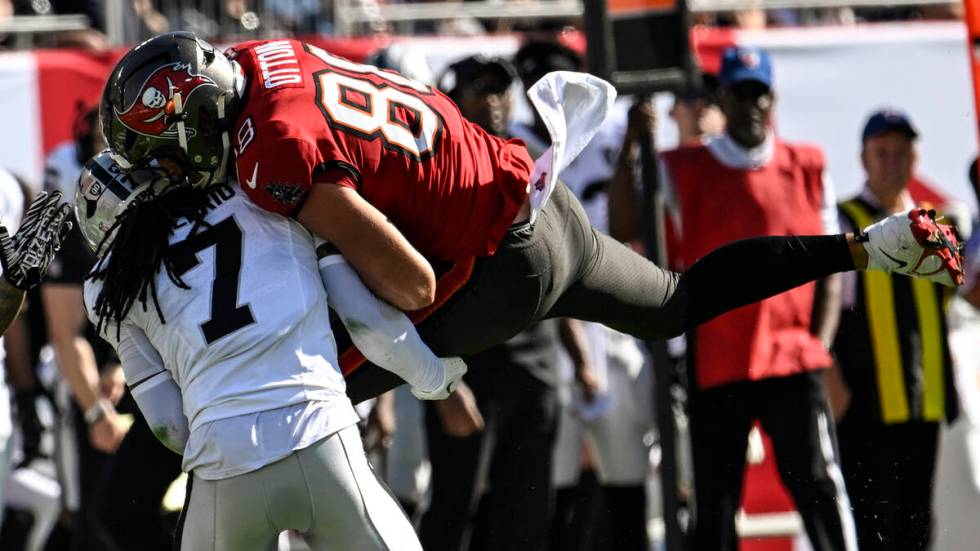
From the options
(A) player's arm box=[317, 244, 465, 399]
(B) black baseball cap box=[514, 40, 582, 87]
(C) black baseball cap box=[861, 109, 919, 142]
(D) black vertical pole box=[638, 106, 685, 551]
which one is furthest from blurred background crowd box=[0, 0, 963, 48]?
(A) player's arm box=[317, 244, 465, 399]

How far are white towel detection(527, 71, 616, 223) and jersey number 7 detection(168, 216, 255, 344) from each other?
779 mm

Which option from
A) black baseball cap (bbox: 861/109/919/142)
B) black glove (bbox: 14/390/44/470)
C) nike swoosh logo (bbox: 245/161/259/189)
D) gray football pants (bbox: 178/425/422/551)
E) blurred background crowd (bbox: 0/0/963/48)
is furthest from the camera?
blurred background crowd (bbox: 0/0/963/48)

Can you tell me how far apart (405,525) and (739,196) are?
247 centimetres

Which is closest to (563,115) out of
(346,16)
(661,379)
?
(661,379)

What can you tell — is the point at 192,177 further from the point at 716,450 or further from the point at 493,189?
the point at 716,450

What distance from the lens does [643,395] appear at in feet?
19.7

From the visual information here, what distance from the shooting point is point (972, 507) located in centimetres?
604

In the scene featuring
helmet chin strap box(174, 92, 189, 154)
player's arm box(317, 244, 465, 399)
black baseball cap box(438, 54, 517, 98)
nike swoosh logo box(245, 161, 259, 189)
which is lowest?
player's arm box(317, 244, 465, 399)

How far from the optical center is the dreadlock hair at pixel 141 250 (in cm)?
339

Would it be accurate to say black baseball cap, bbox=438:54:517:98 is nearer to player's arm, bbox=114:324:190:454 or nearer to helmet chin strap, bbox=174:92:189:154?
helmet chin strap, bbox=174:92:189:154

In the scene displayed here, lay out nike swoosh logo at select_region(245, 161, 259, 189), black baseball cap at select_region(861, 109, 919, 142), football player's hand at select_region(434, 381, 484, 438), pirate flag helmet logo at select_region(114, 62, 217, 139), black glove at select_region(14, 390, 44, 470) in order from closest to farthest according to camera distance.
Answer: nike swoosh logo at select_region(245, 161, 259, 189) < pirate flag helmet logo at select_region(114, 62, 217, 139) < football player's hand at select_region(434, 381, 484, 438) < black glove at select_region(14, 390, 44, 470) < black baseball cap at select_region(861, 109, 919, 142)

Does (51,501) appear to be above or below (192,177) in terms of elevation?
below

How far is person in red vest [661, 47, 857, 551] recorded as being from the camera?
5188 mm

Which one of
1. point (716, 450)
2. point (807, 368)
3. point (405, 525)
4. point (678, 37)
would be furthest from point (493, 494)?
point (405, 525)
